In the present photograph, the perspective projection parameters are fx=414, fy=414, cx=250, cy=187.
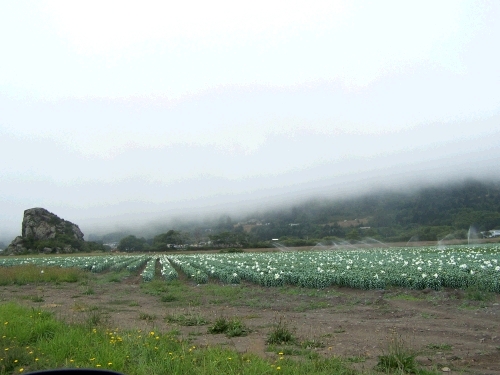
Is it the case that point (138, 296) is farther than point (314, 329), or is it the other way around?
point (138, 296)

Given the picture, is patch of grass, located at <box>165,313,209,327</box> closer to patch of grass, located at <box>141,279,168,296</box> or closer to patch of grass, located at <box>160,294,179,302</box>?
patch of grass, located at <box>160,294,179,302</box>

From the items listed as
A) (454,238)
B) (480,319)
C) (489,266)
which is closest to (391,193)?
(454,238)

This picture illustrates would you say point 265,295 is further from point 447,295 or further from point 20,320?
point 20,320

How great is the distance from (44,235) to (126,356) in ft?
282

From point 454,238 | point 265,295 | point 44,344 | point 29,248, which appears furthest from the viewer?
point 29,248

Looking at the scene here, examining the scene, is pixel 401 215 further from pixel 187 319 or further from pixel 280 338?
pixel 280 338

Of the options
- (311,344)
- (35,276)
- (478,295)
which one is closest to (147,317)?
(311,344)

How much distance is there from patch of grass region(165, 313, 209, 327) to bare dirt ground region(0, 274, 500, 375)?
6 centimetres

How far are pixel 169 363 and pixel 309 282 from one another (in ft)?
35.4

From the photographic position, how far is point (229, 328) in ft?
27.2

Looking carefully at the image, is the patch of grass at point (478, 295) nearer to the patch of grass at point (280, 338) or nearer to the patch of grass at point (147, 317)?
the patch of grass at point (280, 338)

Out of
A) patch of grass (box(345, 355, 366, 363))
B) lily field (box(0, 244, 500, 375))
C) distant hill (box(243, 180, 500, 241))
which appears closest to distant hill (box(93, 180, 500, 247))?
distant hill (box(243, 180, 500, 241))

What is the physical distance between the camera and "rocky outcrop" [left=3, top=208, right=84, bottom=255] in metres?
76.1

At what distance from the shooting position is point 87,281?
21453 millimetres
